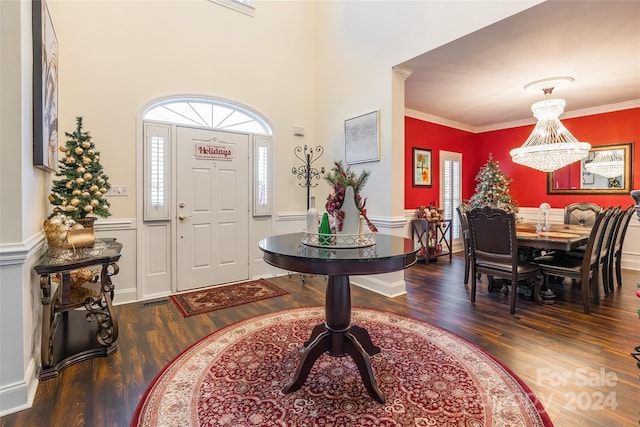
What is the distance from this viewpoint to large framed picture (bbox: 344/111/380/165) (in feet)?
12.2

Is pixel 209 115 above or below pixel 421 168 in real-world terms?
above

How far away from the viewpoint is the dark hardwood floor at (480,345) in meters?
1.63

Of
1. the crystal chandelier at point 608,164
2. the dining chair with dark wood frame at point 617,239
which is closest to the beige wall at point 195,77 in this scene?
the dining chair with dark wood frame at point 617,239

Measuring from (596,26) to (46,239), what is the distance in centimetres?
477

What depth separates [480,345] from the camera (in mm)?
2330

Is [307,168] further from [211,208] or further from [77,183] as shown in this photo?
[77,183]

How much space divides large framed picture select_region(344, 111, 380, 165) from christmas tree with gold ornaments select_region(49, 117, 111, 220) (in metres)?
2.77

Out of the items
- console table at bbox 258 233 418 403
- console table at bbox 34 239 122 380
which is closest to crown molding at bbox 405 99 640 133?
console table at bbox 258 233 418 403

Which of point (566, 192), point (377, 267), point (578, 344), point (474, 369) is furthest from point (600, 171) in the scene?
point (377, 267)

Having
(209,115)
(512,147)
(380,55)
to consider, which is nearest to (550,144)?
(380,55)

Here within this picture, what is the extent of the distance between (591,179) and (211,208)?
6.11m

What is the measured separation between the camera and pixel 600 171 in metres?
5.02

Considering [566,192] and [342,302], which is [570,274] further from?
[566,192]

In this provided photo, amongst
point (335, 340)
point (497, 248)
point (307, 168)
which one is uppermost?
point (307, 168)
